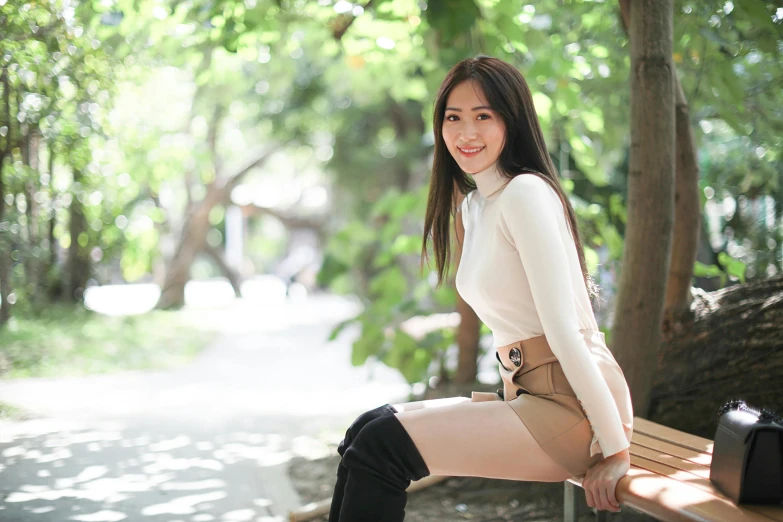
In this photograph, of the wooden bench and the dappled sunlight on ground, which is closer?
the wooden bench

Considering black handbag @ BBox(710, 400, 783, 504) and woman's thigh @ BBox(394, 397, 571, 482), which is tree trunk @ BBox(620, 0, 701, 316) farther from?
woman's thigh @ BBox(394, 397, 571, 482)

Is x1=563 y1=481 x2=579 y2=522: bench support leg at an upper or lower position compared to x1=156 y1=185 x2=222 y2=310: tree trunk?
lower

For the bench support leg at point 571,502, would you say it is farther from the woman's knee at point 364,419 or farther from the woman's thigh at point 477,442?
the woman's knee at point 364,419

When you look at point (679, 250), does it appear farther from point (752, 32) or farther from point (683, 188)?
point (752, 32)

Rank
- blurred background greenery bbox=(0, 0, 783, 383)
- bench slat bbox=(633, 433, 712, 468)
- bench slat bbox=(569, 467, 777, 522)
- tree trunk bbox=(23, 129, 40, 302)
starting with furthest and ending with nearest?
1. tree trunk bbox=(23, 129, 40, 302)
2. blurred background greenery bbox=(0, 0, 783, 383)
3. bench slat bbox=(633, 433, 712, 468)
4. bench slat bbox=(569, 467, 777, 522)

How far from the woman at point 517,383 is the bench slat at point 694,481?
174 millimetres

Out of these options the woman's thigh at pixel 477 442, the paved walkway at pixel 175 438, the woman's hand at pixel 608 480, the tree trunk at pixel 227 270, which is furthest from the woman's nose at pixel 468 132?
the tree trunk at pixel 227 270

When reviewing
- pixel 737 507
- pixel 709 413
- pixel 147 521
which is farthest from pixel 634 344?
pixel 147 521

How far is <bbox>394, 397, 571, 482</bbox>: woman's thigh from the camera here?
187 centimetres

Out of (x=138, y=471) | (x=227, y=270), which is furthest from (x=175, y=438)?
(x=227, y=270)

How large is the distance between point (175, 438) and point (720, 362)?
3128 mm

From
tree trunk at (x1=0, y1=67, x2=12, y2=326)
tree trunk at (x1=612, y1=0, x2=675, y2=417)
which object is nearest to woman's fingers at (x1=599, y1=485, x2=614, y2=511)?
tree trunk at (x1=612, y1=0, x2=675, y2=417)

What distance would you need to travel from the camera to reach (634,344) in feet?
9.61

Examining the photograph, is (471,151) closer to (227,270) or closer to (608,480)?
(608,480)
